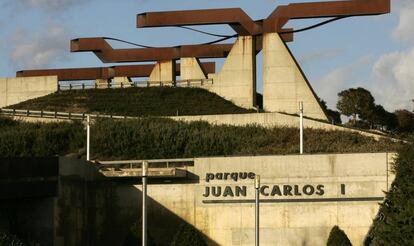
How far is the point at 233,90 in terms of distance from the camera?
244ft

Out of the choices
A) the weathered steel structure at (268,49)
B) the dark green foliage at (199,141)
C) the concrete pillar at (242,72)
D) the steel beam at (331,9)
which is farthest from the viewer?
the concrete pillar at (242,72)

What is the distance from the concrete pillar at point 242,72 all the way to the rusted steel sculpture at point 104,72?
31.6 m

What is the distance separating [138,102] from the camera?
78.1 m

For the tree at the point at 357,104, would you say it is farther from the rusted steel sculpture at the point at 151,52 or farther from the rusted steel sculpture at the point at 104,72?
the rusted steel sculpture at the point at 104,72

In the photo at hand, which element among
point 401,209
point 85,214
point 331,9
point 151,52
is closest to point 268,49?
point 331,9

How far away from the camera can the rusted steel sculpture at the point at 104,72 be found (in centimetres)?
10462

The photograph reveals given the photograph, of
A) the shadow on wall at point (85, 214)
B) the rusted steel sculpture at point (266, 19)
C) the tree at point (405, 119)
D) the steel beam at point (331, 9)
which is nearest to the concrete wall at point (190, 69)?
the rusted steel sculpture at point (266, 19)

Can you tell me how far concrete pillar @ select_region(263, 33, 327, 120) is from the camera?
226 ft

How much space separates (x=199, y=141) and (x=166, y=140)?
2.14 m

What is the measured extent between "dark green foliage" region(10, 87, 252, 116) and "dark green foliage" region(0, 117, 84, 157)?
10.7 m

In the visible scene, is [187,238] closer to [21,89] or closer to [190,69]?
[21,89]

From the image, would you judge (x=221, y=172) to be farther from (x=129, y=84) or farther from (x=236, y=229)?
(x=129, y=84)

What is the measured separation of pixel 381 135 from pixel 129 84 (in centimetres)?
3006

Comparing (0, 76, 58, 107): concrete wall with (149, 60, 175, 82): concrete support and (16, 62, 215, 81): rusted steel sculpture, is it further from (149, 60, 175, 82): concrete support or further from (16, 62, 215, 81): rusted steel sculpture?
(16, 62, 215, 81): rusted steel sculpture
